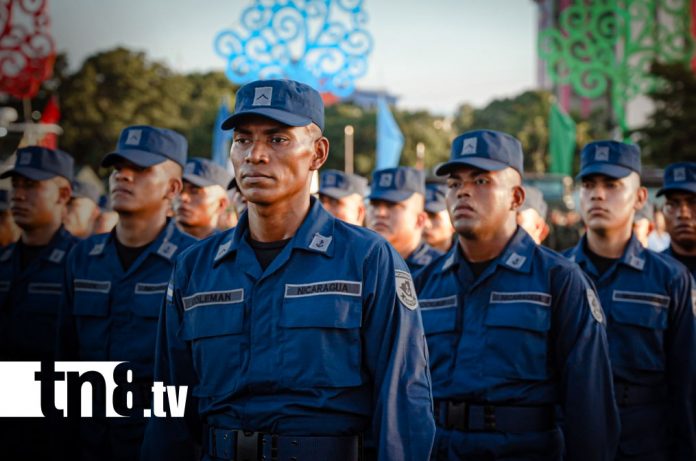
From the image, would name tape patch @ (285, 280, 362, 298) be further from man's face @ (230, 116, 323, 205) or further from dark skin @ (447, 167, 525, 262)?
dark skin @ (447, 167, 525, 262)

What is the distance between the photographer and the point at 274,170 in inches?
131

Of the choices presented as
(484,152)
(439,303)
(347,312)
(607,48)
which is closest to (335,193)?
(484,152)

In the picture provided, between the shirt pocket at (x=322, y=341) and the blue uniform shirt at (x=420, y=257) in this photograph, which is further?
the blue uniform shirt at (x=420, y=257)

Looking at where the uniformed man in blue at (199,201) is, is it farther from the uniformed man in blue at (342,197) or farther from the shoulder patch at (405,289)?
the shoulder patch at (405,289)

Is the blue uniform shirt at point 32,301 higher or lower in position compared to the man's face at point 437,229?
lower

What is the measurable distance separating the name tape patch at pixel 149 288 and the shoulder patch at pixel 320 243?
1797 mm

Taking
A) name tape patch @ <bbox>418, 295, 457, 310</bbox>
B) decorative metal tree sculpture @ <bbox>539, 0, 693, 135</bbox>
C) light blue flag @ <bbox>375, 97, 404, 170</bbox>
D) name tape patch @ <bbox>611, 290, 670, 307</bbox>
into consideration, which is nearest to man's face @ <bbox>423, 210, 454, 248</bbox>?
name tape patch @ <bbox>611, 290, 670, 307</bbox>

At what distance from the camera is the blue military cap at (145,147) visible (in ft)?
16.9

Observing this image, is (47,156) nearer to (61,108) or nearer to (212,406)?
(212,406)

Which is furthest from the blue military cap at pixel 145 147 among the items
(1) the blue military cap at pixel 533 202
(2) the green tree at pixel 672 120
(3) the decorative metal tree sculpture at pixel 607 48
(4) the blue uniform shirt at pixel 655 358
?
(2) the green tree at pixel 672 120

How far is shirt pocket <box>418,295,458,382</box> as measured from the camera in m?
4.54

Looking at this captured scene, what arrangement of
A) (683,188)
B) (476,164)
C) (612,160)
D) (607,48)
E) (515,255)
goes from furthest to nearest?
(607,48), (683,188), (612,160), (476,164), (515,255)

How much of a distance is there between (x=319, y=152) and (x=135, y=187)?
2059 mm

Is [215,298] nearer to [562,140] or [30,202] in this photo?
[30,202]
